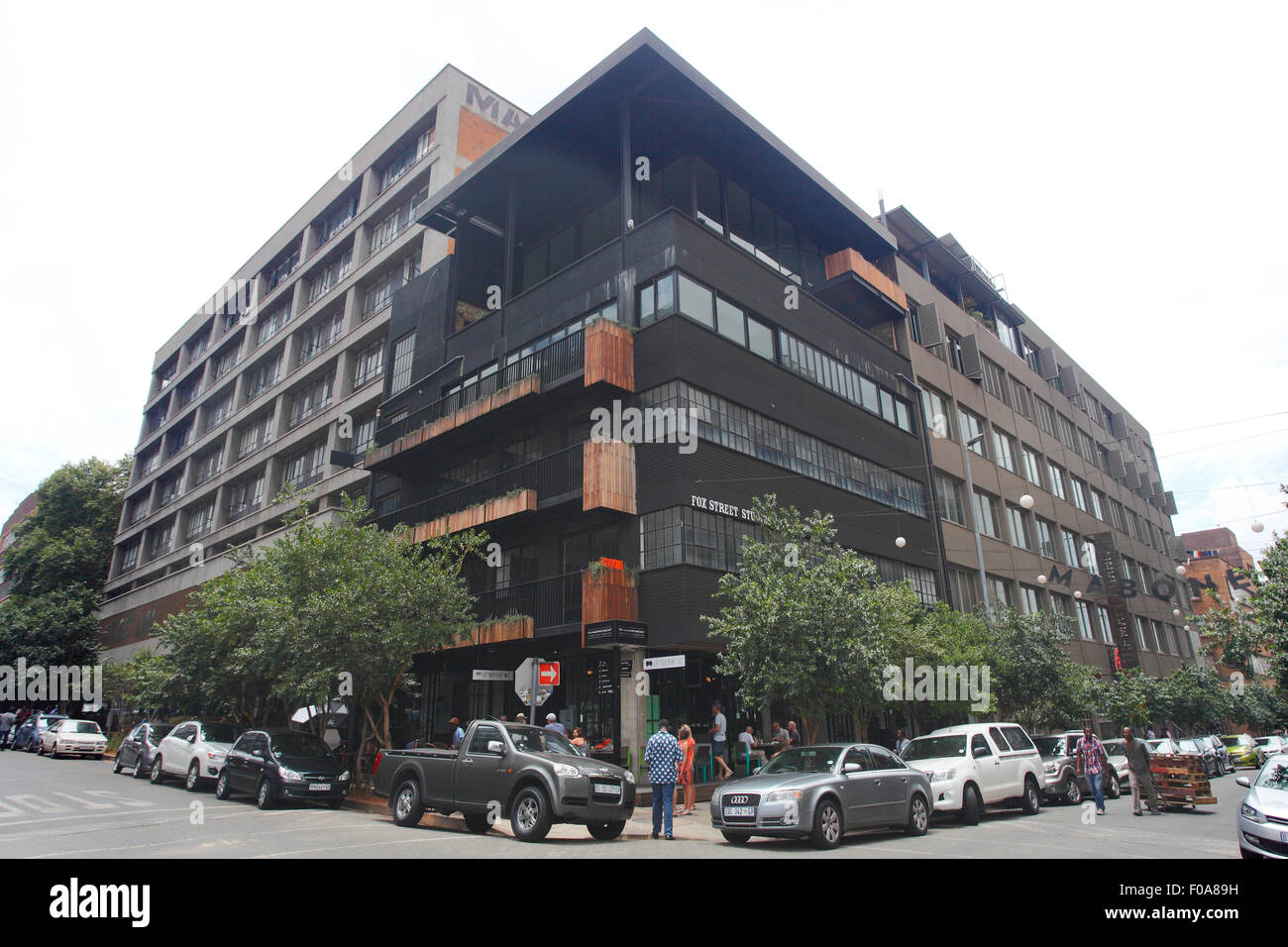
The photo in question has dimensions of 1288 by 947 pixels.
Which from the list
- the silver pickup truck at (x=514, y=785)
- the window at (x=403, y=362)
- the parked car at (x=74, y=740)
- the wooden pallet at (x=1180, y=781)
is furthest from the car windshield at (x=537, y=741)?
the parked car at (x=74, y=740)

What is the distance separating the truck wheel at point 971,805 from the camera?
13695 mm

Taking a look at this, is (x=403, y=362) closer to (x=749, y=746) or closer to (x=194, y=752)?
(x=194, y=752)

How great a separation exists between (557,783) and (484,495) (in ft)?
46.3

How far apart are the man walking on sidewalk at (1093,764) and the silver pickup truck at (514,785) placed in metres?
11.2

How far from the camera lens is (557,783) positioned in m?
10.5

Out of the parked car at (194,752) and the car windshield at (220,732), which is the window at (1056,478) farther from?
the parked car at (194,752)

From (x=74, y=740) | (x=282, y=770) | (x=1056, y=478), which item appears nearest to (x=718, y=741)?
(x=282, y=770)

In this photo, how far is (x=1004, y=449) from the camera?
3988 cm

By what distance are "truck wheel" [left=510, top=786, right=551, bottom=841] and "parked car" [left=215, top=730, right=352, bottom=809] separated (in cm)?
640

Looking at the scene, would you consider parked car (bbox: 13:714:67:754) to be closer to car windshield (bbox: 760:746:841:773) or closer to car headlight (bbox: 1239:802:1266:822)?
car windshield (bbox: 760:746:841:773)

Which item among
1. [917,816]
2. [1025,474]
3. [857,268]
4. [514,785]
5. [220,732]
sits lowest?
[917,816]

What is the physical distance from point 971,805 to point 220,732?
17.9m

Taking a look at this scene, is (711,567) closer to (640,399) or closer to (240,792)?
(640,399)
